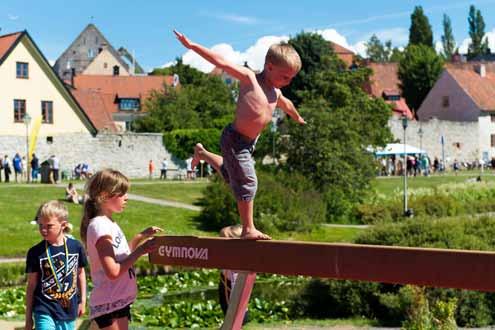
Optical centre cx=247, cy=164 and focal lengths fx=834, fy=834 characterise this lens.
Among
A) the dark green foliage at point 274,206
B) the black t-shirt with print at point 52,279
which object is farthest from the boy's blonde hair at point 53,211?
the dark green foliage at point 274,206

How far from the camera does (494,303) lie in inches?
503

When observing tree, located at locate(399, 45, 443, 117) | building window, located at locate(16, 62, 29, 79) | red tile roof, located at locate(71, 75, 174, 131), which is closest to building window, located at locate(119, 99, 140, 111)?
red tile roof, located at locate(71, 75, 174, 131)

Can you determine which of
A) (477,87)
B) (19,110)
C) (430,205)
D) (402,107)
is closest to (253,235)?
(430,205)

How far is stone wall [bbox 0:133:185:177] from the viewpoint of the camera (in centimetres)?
4953

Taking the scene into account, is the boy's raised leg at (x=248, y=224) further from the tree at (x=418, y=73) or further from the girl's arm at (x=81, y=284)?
the tree at (x=418, y=73)

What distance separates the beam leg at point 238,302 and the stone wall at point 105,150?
4465 cm

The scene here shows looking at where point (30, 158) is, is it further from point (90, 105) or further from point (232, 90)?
point (232, 90)

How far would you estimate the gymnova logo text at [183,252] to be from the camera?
501 cm

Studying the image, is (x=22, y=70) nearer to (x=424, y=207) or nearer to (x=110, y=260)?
(x=424, y=207)

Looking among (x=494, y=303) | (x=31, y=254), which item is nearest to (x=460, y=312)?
(x=494, y=303)

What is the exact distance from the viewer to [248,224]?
503cm

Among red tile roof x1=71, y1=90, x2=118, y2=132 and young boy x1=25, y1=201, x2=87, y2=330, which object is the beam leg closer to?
young boy x1=25, y1=201, x2=87, y2=330

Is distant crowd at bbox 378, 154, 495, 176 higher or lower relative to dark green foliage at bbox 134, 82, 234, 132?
lower

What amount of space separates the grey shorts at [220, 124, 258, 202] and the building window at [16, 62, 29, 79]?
46.6 meters
